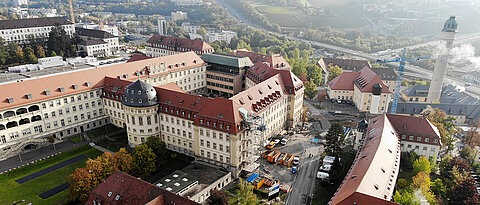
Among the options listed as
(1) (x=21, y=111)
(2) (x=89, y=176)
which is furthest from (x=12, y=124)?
(2) (x=89, y=176)

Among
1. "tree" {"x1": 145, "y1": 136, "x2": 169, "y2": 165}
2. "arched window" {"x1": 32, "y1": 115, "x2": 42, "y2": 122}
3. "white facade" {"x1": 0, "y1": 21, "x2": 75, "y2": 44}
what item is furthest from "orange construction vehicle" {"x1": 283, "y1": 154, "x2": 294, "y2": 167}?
"white facade" {"x1": 0, "y1": 21, "x2": 75, "y2": 44}

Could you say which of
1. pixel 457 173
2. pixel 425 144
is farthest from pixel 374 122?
pixel 457 173

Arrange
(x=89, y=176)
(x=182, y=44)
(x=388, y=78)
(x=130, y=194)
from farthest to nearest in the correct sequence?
(x=182, y=44) → (x=388, y=78) → (x=89, y=176) → (x=130, y=194)

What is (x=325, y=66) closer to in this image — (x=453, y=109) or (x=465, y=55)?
(x=453, y=109)

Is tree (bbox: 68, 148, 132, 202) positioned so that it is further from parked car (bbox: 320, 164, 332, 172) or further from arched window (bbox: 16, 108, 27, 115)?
parked car (bbox: 320, 164, 332, 172)

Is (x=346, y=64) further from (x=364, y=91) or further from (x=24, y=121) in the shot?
(x=24, y=121)

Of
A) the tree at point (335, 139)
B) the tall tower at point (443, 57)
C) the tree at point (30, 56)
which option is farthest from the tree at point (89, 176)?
the tree at point (30, 56)
